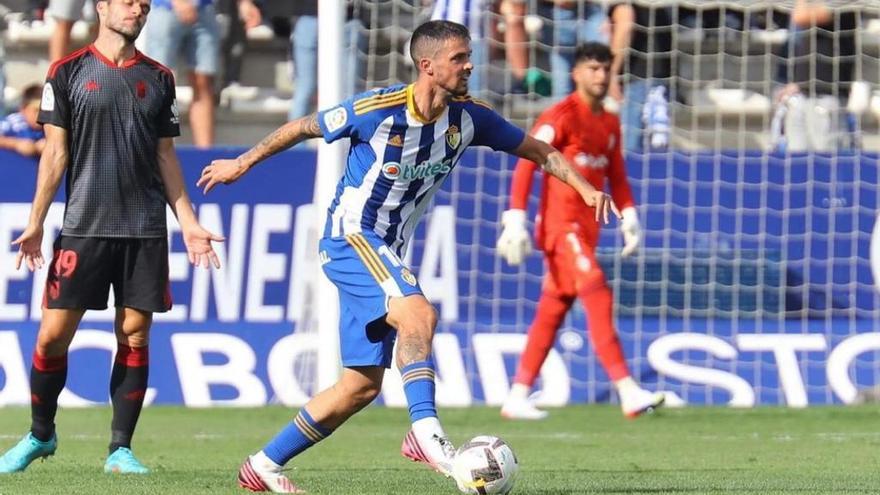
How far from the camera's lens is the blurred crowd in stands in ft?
42.8

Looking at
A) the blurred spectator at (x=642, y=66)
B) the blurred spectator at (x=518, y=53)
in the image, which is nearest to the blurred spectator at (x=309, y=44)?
the blurred spectator at (x=518, y=53)

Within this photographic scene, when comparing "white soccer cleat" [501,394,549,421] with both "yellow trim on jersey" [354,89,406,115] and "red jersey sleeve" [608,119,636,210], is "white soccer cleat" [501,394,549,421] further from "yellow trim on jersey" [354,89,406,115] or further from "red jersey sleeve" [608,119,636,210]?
"yellow trim on jersey" [354,89,406,115]

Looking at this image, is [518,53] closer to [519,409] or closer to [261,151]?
[519,409]

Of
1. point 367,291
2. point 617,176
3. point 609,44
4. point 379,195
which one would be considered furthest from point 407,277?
point 609,44

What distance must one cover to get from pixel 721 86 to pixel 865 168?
7.11ft

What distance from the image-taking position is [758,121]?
13680 millimetres

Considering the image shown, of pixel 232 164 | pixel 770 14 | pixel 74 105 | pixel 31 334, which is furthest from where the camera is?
pixel 770 14

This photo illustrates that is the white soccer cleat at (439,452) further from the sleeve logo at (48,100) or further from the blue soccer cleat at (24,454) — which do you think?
the sleeve logo at (48,100)

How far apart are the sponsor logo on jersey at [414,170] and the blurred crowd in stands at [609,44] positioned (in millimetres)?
6519

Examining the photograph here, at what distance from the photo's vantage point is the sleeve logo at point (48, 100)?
23.1 feet

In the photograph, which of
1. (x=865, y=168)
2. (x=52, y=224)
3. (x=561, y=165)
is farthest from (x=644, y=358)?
(x=561, y=165)

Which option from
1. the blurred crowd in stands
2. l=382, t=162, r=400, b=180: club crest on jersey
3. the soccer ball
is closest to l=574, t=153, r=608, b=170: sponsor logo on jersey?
the blurred crowd in stands

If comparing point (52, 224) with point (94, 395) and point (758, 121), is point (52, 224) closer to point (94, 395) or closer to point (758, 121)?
point (94, 395)

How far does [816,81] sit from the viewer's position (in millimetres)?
13258
